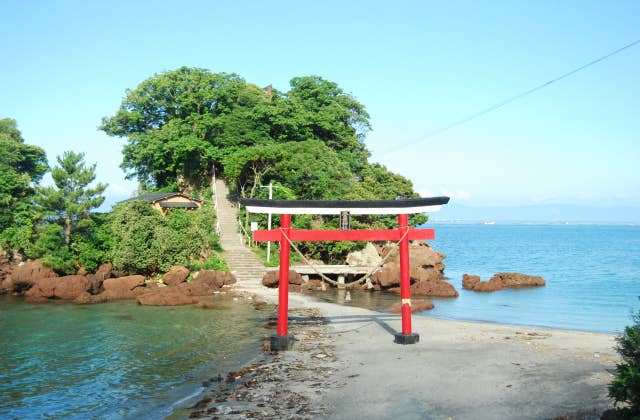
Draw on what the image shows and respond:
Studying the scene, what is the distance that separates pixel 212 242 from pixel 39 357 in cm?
2187

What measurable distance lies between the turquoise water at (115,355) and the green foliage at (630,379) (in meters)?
9.24

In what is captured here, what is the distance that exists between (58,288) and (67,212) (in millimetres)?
5849

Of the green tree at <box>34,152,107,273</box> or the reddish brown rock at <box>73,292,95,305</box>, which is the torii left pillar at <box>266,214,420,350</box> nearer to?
the reddish brown rock at <box>73,292,95,305</box>

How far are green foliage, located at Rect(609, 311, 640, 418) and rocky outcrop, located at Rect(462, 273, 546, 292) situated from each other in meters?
33.8

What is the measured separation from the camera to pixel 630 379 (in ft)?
22.2

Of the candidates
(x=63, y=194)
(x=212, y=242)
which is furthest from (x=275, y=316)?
(x=63, y=194)

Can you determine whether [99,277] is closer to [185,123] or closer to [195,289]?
[195,289]

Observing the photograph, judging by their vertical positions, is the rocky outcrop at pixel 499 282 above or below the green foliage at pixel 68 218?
below

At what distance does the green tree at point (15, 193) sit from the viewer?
35.5 m

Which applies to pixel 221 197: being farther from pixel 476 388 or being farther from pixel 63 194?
pixel 476 388

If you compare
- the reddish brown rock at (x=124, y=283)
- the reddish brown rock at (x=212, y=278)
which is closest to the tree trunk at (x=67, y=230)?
the reddish brown rock at (x=124, y=283)

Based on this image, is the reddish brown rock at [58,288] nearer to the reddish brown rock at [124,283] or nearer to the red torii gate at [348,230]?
the reddish brown rock at [124,283]

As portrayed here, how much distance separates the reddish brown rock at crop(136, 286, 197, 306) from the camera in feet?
91.6

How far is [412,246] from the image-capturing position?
44375mm
